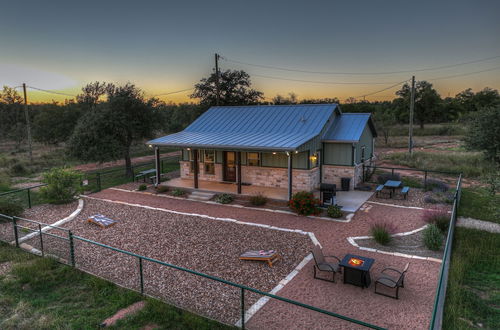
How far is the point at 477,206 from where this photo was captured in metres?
13.8

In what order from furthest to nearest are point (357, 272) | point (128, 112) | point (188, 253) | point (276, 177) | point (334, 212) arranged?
1. point (128, 112)
2. point (276, 177)
3. point (334, 212)
4. point (188, 253)
5. point (357, 272)

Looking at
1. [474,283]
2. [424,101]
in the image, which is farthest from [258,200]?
[424,101]

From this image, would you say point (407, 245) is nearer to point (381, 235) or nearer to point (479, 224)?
point (381, 235)

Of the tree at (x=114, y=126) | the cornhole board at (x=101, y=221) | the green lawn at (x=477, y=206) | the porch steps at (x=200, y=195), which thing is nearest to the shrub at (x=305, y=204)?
the porch steps at (x=200, y=195)

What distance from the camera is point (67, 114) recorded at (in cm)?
3400

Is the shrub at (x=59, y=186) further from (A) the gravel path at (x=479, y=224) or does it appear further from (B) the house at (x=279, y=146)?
(A) the gravel path at (x=479, y=224)

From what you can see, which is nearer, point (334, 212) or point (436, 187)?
point (334, 212)

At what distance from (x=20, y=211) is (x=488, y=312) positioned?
54.8 ft

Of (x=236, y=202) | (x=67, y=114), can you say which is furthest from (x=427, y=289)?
(x=67, y=114)

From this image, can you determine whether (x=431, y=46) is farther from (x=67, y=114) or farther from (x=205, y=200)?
(x=67, y=114)

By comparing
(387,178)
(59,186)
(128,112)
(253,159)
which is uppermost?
(128,112)

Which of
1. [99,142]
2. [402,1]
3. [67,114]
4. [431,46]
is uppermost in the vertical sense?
[402,1]

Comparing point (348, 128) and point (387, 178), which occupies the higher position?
point (348, 128)

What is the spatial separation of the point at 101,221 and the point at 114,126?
423 inches
